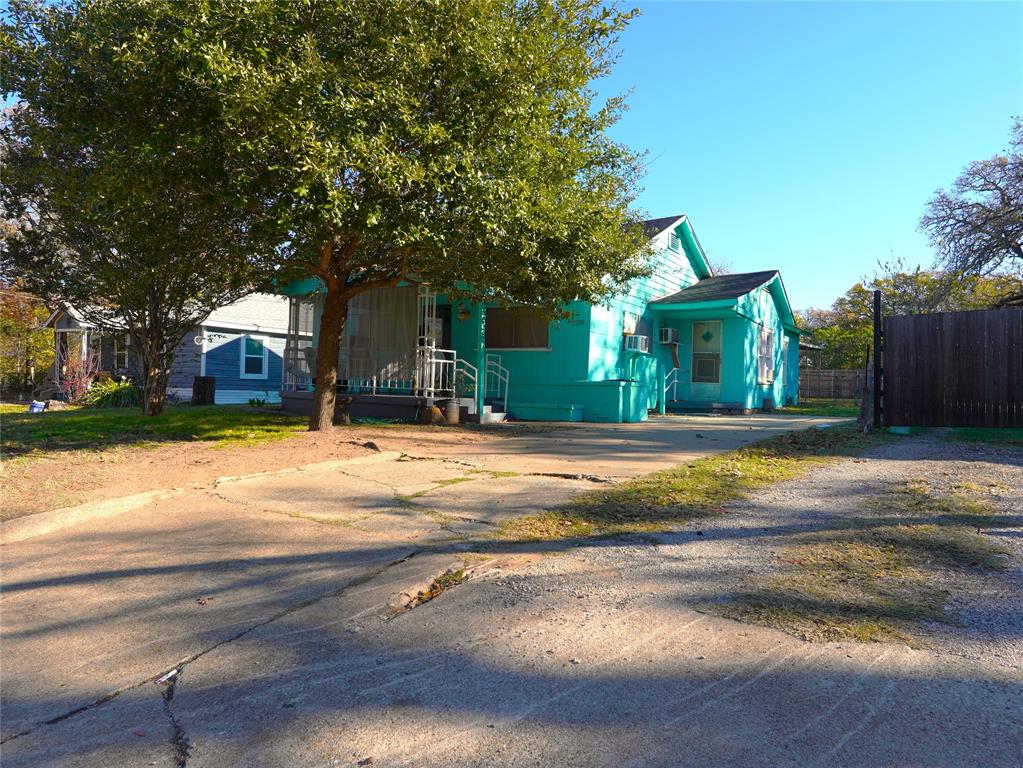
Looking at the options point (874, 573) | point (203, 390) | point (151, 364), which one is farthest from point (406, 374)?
point (874, 573)

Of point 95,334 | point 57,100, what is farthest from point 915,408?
point 95,334

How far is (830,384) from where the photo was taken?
3045cm

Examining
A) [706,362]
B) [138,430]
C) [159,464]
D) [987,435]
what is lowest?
[159,464]

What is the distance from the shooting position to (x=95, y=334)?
25.1 m

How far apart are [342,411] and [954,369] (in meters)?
10.9

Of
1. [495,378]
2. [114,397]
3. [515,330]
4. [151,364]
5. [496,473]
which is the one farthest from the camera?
[114,397]

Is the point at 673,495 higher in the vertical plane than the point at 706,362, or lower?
lower

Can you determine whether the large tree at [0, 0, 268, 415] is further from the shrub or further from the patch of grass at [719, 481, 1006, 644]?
the shrub

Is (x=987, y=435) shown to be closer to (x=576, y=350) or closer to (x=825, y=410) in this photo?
(x=576, y=350)

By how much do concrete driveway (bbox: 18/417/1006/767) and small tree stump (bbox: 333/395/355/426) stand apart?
7.61 m

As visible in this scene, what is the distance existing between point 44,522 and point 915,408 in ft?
40.2

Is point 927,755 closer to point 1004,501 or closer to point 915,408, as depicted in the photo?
point 1004,501

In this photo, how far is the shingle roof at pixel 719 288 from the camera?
61.9 ft

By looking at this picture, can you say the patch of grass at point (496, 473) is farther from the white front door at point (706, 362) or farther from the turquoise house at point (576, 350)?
the white front door at point (706, 362)
